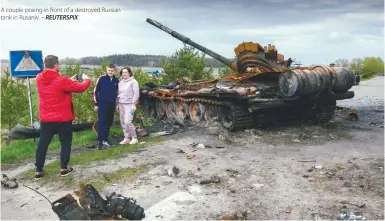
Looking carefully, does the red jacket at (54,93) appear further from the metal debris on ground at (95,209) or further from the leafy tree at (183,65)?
the leafy tree at (183,65)

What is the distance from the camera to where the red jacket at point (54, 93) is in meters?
7.31

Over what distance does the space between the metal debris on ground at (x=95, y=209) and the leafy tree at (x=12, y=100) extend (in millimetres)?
10440

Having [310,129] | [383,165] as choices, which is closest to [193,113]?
[310,129]

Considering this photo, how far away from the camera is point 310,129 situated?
12.5m

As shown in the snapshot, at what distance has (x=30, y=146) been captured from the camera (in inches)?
435

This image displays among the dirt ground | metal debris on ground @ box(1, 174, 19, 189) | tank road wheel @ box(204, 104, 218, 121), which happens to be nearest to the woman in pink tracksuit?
the dirt ground

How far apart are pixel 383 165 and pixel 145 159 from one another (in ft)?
15.8

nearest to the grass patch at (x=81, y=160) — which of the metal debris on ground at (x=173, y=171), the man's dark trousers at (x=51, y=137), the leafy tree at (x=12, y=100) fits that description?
the man's dark trousers at (x=51, y=137)

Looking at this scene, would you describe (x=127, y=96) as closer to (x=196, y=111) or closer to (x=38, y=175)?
(x=38, y=175)

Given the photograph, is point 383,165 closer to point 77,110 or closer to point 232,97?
point 232,97

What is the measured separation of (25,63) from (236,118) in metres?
5.80

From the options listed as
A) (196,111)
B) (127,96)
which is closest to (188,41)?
(196,111)

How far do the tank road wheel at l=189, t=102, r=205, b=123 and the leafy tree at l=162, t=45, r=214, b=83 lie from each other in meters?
7.83

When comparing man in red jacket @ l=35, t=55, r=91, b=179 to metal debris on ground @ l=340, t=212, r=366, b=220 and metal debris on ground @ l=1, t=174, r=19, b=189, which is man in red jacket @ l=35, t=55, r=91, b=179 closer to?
metal debris on ground @ l=1, t=174, r=19, b=189
